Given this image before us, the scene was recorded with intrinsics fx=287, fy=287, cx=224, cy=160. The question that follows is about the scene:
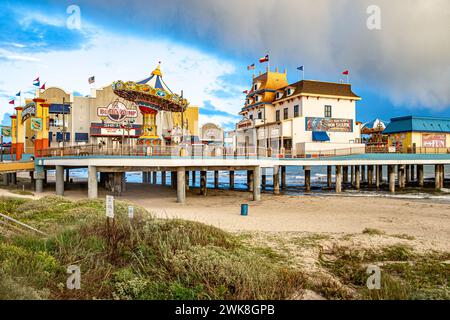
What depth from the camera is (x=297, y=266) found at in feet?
31.5

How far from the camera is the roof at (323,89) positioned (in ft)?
139

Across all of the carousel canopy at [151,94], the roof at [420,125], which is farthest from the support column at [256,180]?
the roof at [420,125]

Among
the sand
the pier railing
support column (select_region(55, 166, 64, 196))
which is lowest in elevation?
the sand

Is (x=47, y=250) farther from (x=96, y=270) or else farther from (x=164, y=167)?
(x=164, y=167)

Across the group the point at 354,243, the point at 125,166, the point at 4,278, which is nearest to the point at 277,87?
the point at 125,166

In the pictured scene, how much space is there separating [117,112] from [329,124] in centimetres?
3076

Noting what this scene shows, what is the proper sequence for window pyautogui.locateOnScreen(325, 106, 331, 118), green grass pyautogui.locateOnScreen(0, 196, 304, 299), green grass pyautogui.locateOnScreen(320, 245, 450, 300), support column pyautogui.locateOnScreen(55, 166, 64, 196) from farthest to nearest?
1. window pyautogui.locateOnScreen(325, 106, 331, 118)
2. support column pyautogui.locateOnScreen(55, 166, 64, 196)
3. green grass pyautogui.locateOnScreen(320, 245, 450, 300)
4. green grass pyautogui.locateOnScreen(0, 196, 304, 299)

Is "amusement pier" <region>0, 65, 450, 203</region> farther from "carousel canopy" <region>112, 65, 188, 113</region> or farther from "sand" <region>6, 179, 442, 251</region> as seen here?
"sand" <region>6, 179, 442, 251</region>

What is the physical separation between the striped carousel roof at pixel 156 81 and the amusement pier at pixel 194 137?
0.11 meters

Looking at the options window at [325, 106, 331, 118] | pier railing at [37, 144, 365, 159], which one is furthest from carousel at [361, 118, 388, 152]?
pier railing at [37, 144, 365, 159]

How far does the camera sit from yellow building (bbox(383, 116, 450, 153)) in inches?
1721

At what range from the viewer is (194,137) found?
141ft
